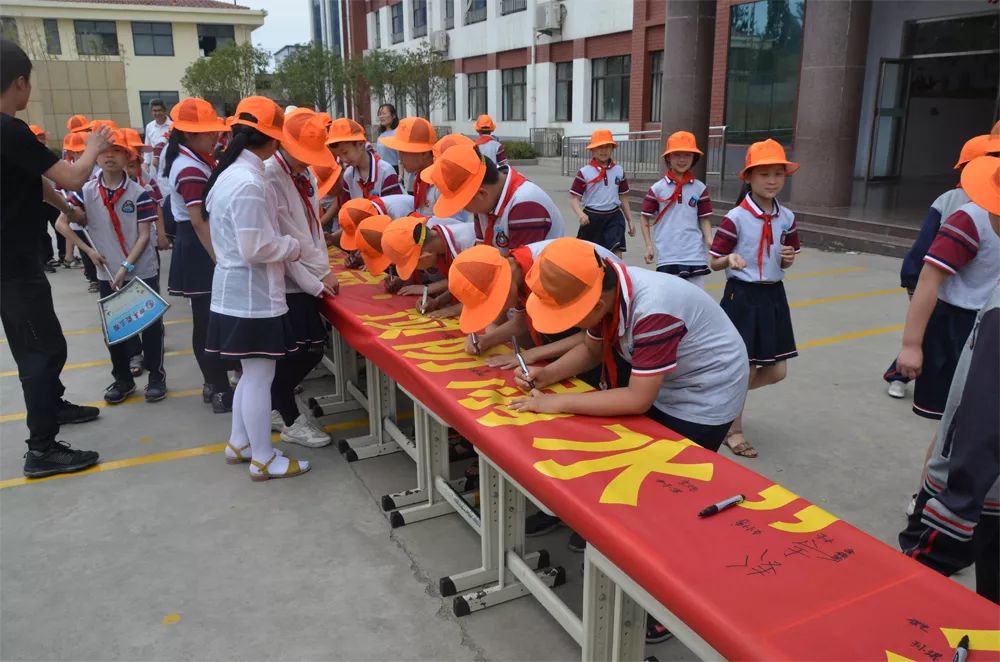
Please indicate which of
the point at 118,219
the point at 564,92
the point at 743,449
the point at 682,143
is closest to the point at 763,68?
the point at 564,92

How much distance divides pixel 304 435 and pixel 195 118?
199cm

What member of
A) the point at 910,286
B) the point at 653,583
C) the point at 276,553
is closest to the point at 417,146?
the point at 276,553

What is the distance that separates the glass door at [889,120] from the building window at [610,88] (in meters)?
7.74

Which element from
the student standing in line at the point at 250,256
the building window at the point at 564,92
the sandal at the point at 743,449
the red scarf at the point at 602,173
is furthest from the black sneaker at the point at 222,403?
the building window at the point at 564,92

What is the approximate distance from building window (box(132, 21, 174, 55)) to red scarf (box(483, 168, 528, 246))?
131ft

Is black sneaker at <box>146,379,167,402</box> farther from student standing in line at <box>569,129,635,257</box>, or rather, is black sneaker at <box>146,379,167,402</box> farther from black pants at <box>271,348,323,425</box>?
student standing in line at <box>569,129,635,257</box>

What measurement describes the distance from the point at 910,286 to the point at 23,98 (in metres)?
4.52

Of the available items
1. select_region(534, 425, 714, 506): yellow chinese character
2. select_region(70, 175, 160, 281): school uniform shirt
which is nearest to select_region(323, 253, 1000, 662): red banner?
select_region(534, 425, 714, 506): yellow chinese character

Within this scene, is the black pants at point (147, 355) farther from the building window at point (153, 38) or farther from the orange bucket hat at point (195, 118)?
the building window at point (153, 38)

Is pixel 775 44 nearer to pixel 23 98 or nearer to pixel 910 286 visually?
pixel 910 286

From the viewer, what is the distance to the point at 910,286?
3996 mm

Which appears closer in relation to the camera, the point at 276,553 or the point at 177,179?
the point at 276,553

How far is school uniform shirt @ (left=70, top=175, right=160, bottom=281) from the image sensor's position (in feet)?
16.3

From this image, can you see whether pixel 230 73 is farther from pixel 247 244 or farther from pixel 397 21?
pixel 247 244
